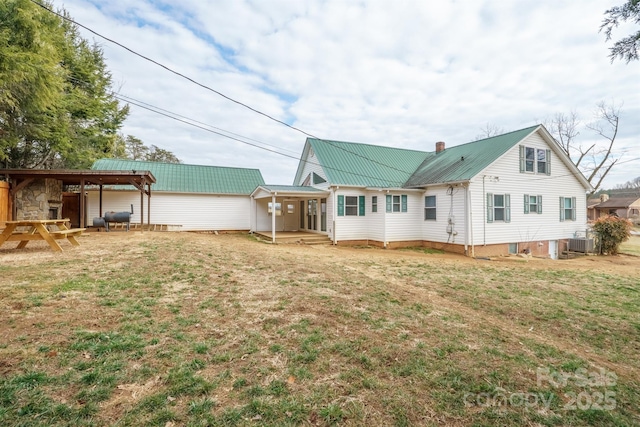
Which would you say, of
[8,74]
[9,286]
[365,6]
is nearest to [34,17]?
[8,74]

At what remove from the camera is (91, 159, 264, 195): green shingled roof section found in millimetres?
17578

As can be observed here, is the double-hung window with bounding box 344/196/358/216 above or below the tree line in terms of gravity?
below

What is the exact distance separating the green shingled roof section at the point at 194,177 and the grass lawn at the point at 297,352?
11.6 meters

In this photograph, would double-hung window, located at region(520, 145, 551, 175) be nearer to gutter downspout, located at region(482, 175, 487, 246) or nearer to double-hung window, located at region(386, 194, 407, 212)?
gutter downspout, located at region(482, 175, 487, 246)

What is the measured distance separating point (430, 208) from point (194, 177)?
14112 mm

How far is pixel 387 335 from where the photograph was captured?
12.4 ft

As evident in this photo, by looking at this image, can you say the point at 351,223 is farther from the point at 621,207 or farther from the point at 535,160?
the point at 621,207

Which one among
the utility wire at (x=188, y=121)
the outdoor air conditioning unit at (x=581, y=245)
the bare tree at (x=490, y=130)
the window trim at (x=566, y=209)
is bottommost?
the outdoor air conditioning unit at (x=581, y=245)

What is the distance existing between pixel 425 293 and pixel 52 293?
6.47m

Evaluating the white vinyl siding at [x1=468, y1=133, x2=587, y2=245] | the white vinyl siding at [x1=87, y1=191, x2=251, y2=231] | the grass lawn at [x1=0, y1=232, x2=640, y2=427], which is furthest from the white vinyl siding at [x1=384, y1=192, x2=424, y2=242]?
the white vinyl siding at [x1=87, y1=191, x2=251, y2=231]

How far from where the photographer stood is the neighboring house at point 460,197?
527 inches

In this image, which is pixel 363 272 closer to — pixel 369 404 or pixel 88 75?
pixel 369 404

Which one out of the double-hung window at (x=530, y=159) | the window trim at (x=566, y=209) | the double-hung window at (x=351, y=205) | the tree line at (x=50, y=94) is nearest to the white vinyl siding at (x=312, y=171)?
the double-hung window at (x=351, y=205)

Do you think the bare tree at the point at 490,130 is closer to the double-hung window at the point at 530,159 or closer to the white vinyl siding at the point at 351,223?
the double-hung window at the point at 530,159
